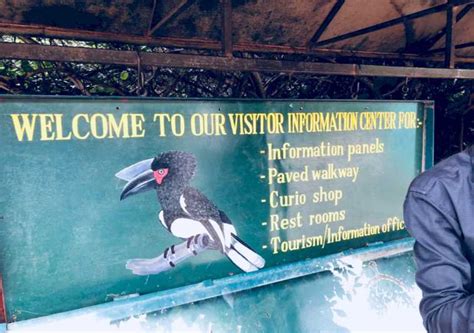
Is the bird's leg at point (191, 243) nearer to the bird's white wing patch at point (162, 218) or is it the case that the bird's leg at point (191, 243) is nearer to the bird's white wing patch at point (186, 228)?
the bird's white wing patch at point (186, 228)

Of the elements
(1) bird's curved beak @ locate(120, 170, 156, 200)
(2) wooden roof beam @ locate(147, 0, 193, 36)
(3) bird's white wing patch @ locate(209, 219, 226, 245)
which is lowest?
(3) bird's white wing patch @ locate(209, 219, 226, 245)

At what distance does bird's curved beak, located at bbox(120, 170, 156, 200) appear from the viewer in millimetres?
1696

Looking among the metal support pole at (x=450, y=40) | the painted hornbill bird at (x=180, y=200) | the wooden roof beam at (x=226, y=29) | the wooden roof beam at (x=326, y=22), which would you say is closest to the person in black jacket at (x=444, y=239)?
A: the painted hornbill bird at (x=180, y=200)

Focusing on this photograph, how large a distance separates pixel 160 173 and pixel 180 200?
0.49 feet

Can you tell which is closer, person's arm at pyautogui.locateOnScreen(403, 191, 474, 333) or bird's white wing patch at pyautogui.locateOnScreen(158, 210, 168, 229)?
person's arm at pyautogui.locateOnScreen(403, 191, 474, 333)

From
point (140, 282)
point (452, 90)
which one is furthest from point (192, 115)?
point (452, 90)

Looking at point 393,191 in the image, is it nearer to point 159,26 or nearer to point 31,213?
point 159,26

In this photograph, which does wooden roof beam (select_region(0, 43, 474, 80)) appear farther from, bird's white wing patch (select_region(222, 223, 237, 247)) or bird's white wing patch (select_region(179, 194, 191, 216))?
bird's white wing patch (select_region(222, 223, 237, 247))

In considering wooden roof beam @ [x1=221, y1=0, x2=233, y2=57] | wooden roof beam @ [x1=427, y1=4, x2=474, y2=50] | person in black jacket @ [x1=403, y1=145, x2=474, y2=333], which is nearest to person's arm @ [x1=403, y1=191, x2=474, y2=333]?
person in black jacket @ [x1=403, y1=145, x2=474, y2=333]

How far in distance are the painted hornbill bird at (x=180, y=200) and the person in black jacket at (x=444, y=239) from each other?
1.00 metres

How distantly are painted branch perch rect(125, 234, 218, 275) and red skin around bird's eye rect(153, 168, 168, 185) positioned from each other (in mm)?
297

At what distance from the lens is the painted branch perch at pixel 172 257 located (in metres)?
1.75

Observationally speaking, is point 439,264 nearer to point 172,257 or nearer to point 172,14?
point 172,257

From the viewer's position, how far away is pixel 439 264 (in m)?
0.99
